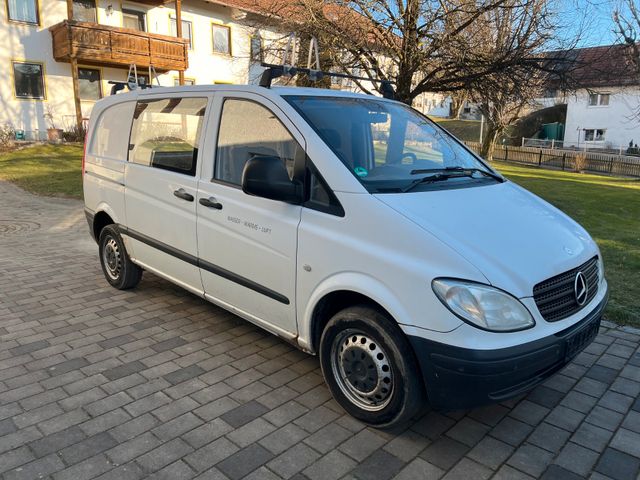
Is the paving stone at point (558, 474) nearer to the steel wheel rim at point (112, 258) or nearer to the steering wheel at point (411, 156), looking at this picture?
the steering wheel at point (411, 156)

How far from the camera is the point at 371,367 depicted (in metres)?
2.89

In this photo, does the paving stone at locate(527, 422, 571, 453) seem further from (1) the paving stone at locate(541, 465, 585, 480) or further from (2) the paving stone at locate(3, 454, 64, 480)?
(2) the paving stone at locate(3, 454, 64, 480)

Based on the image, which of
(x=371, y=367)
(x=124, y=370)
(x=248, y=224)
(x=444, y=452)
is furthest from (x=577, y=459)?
(x=124, y=370)

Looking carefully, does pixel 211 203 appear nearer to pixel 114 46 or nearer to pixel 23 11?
pixel 114 46

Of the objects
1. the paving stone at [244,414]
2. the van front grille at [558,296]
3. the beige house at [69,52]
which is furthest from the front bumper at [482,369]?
the beige house at [69,52]

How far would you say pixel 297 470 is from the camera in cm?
260

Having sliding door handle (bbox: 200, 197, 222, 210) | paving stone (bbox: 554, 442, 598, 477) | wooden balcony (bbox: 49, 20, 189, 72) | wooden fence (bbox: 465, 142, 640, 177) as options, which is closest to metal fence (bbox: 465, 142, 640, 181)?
wooden fence (bbox: 465, 142, 640, 177)

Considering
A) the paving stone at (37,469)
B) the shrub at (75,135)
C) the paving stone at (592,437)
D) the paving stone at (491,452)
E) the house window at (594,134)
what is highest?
the house window at (594,134)

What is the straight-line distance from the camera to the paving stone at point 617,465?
262 centimetres

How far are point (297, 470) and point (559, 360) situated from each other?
1.52 m

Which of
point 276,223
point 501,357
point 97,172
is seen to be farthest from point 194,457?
point 97,172

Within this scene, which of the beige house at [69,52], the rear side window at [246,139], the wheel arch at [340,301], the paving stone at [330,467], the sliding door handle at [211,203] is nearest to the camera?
the paving stone at [330,467]

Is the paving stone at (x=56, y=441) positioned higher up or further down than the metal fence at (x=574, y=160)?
further down

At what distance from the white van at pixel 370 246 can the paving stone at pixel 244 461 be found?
600mm
